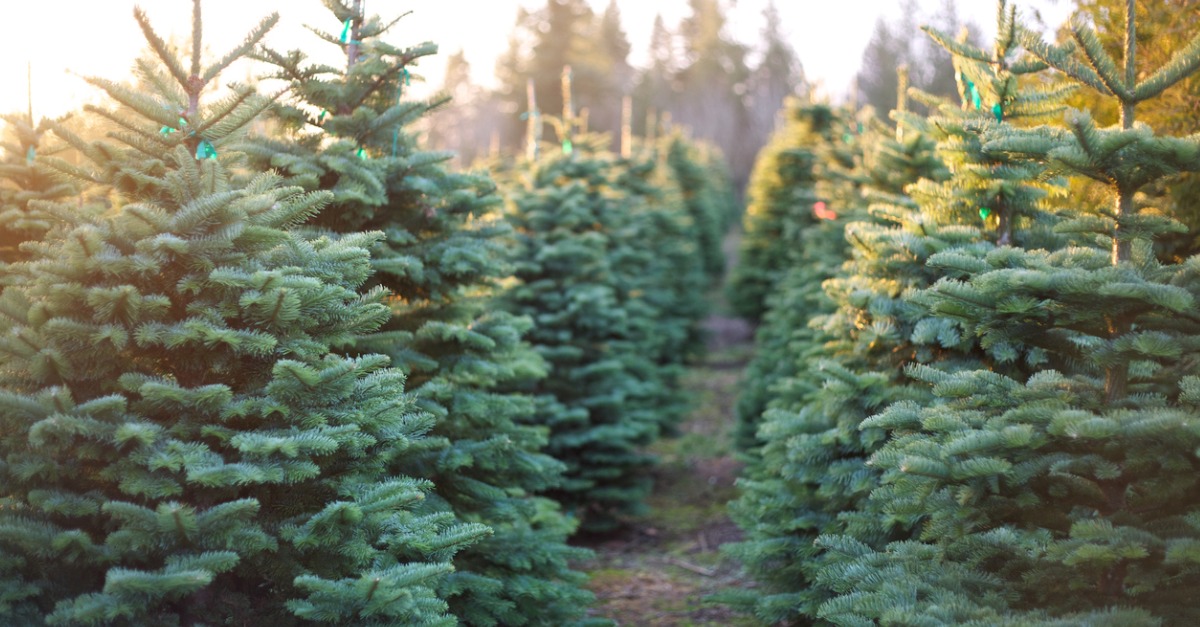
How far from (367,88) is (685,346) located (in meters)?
12.6

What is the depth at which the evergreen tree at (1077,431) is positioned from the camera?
2.97 meters

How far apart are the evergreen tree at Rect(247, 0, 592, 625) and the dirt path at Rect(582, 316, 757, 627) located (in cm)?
155

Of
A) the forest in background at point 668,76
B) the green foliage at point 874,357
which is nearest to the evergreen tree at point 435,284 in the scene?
the green foliage at point 874,357

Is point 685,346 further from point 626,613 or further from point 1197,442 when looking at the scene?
point 1197,442

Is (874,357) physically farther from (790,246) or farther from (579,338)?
(790,246)

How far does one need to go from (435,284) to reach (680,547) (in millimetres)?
4550

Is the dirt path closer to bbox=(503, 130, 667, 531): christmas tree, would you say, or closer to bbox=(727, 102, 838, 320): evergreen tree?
bbox=(503, 130, 667, 531): christmas tree

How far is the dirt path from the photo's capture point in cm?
661

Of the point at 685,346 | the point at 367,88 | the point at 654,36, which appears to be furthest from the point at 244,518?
the point at 654,36

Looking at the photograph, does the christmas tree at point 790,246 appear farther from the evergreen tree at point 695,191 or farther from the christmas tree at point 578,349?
the evergreen tree at point 695,191

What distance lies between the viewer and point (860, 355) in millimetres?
5129

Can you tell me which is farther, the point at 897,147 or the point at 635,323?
the point at 635,323

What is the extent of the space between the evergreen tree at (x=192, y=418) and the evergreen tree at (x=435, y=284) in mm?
912

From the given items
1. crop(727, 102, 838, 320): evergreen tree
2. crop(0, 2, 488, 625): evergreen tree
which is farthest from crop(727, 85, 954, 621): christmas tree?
crop(727, 102, 838, 320): evergreen tree
